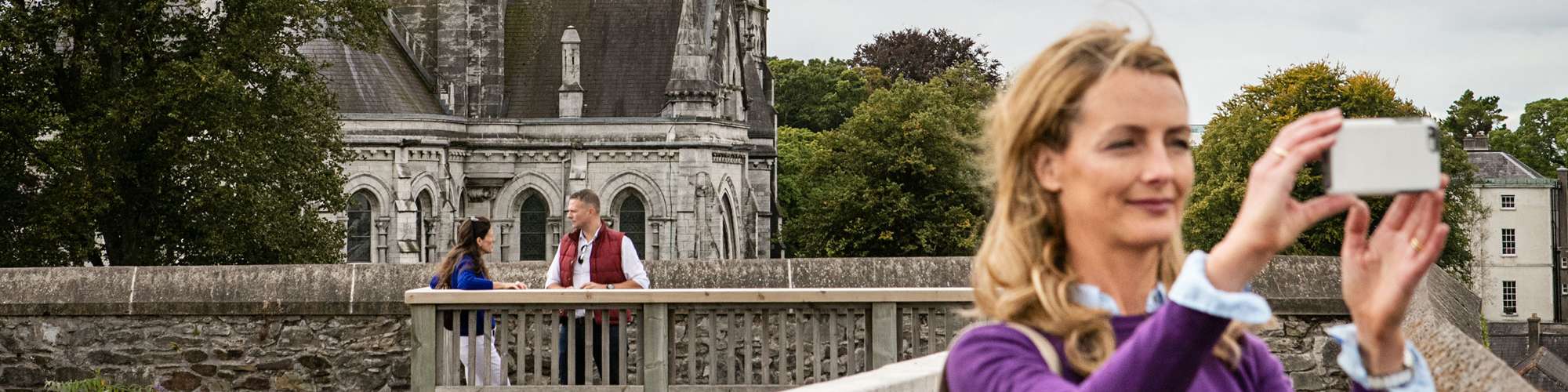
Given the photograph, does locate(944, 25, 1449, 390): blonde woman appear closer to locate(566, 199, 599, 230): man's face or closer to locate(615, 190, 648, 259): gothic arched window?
locate(566, 199, 599, 230): man's face

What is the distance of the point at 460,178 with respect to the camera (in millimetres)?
55688

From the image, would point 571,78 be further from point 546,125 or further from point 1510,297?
point 1510,297

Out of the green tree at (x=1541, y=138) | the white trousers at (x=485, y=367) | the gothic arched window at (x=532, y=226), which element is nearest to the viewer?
the white trousers at (x=485, y=367)

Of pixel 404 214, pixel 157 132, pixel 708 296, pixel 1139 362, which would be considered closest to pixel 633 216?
pixel 404 214

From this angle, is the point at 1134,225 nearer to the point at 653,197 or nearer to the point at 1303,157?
the point at 1303,157

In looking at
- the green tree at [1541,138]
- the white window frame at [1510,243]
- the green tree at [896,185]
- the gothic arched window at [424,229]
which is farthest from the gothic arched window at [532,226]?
the green tree at [1541,138]

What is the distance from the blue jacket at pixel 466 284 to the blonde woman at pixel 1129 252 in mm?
7163

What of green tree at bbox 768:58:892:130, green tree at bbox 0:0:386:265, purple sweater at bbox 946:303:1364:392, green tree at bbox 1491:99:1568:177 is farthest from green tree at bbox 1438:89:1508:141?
purple sweater at bbox 946:303:1364:392

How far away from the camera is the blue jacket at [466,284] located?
909 cm

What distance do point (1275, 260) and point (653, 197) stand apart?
4570 centimetres

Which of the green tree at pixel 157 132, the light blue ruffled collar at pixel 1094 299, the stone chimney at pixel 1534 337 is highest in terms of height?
the green tree at pixel 157 132

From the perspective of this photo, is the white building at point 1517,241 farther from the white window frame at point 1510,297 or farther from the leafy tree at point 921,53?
the leafy tree at point 921,53

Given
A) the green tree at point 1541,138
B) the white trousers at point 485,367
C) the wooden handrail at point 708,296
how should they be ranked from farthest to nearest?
the green tree at point 1541,138
the white trousers at point 485,367
the wooden handrail at point 708,296

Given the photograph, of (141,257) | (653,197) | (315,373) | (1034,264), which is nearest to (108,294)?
(315,373)
